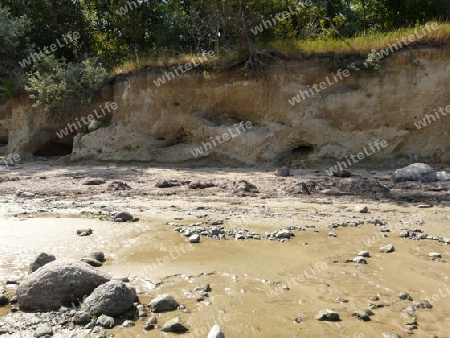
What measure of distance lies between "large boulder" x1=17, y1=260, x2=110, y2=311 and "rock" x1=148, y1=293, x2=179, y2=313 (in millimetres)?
501

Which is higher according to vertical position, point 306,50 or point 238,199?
point 306,50

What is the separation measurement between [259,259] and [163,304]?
4.62ft

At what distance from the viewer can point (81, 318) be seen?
270cm

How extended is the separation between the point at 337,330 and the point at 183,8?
18574 mm

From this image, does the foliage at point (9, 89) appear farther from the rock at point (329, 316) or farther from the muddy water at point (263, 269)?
the rock at point (329, 316)

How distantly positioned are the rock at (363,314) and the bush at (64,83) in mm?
13718

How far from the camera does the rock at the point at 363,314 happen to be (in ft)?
9.18

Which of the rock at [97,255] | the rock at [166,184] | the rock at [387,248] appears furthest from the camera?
the rock at [166,184]

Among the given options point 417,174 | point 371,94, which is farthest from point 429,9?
point 417,174

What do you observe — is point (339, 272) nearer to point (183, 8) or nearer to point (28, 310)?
point (28, 310)

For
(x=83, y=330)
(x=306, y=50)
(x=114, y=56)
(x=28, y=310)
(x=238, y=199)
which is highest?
(x=114, y=56)

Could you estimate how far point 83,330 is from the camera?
261cm

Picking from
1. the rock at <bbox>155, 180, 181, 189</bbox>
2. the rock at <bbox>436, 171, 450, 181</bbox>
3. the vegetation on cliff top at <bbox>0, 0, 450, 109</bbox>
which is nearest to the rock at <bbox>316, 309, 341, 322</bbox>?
the rock at <bbox>155, 180, 181, 189</bbox>

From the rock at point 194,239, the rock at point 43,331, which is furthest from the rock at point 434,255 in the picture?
the rock at point 43,331
